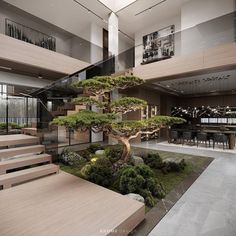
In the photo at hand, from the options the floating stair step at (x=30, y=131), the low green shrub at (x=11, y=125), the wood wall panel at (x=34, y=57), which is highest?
the wood wall panel at (x=34, y=57)

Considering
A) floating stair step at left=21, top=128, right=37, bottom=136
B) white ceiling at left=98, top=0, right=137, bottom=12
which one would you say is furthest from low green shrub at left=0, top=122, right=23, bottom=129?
white ceiling at left=98, top=0, right=137, bottom=12

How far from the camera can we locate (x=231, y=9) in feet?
24.2

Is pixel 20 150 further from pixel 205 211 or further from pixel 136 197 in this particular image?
pixel 205 211

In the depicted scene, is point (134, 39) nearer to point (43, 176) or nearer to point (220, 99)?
point (220, 99)

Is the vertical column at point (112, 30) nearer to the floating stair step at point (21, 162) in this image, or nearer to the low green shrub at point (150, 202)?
the floating stair step at point (21, 162)

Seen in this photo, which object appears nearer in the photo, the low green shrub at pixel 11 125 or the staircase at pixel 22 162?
the staircase at pixel 22 162

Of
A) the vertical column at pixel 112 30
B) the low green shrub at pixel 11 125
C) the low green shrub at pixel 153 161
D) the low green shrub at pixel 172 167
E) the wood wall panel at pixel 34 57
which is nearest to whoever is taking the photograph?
the low green shrub at pixel 172 167

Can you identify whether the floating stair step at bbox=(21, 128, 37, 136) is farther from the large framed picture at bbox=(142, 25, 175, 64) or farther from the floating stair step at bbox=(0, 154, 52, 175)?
the large framed picture at bbox=(142, 25, 175, 64)

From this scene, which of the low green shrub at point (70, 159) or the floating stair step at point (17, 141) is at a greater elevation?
the floating stair step at point (17, 141)

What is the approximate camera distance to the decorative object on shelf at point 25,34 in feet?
22.2

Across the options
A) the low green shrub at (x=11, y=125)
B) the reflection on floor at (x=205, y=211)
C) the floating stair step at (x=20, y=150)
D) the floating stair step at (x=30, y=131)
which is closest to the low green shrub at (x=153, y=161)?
→ the reflection on floor at (x=205, y=211)

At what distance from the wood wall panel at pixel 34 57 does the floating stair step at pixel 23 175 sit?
13.0 ft

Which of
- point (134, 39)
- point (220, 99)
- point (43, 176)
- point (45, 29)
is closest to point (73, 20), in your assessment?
point (45, 29)

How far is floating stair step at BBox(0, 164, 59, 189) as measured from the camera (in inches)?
121
